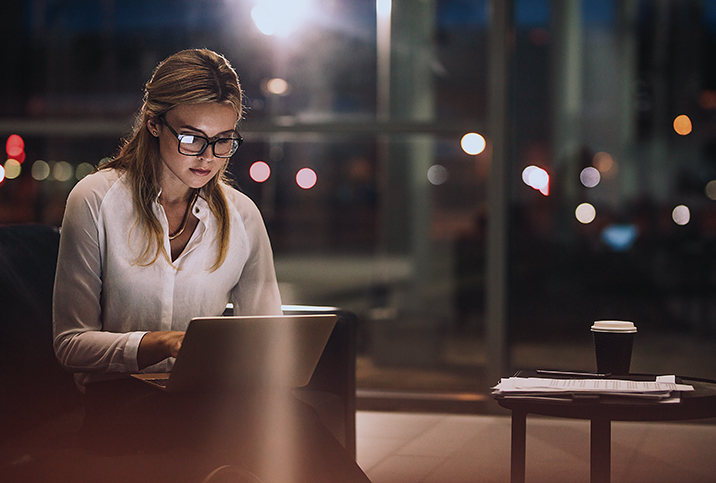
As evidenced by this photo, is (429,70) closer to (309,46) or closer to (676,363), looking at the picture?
(309,46)

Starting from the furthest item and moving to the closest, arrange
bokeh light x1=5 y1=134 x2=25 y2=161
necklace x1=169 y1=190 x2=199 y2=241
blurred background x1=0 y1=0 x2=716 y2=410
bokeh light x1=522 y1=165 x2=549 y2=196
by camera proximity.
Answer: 1. bokeh light x1=522 y1=165 x2=549 y2=196
2. bokeh light x1=5 y1=134 x2=25 y2=161
3. blurred background x1=0 y1=0 x2=716 y2=410
4. necklace x1=169 y1=190 x2=199 y2=241

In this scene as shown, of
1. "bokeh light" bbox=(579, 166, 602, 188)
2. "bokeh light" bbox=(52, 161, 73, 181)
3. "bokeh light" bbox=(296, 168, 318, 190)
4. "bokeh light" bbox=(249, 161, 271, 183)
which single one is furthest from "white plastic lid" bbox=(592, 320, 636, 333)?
"bokeh light" bbox=(579, 166, 602, 188)

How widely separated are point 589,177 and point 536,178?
24.0 inches

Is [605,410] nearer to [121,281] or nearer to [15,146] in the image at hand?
[121,281]

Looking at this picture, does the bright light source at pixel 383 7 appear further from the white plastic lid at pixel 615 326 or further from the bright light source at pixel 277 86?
the white plastic lid at pixel 615 326

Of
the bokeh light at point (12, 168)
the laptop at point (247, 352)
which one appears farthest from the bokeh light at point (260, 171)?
the laptop at point (247, 352)

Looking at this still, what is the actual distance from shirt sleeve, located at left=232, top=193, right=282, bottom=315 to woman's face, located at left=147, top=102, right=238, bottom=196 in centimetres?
20

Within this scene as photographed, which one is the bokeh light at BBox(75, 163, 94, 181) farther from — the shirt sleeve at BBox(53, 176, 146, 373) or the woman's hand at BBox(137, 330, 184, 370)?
the woman's hand at BBox(137, 330, 184, 370)

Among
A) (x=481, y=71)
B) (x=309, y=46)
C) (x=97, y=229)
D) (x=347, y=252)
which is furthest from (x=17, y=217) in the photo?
(x=347, y=252)

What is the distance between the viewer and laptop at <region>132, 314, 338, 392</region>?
1.33 metres

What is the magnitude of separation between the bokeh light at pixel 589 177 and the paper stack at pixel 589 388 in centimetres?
450

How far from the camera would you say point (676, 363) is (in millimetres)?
4871

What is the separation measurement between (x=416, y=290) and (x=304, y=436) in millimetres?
3271

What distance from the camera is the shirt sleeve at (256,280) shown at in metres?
1.86
